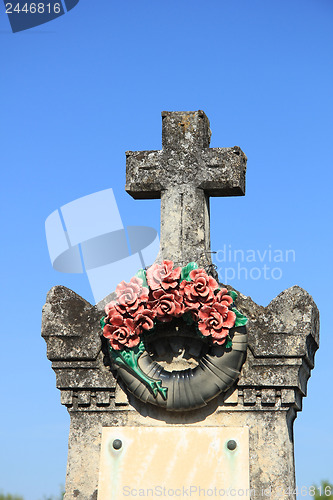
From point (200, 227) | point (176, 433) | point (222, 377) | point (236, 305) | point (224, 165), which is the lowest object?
point (176, 433)

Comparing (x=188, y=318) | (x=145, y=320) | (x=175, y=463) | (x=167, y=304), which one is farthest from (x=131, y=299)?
(x=175, y=463)

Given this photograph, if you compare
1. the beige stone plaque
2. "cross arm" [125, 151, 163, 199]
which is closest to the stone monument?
the beige stone plaque

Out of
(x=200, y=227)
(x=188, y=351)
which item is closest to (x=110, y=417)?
(x=188, y=351)

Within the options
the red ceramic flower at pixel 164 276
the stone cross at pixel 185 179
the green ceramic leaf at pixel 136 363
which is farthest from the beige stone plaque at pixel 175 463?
the stone cross at pixel 185 179

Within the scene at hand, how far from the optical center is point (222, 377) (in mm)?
7461

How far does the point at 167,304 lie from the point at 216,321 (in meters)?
0.47

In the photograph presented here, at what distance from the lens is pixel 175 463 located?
747 cm

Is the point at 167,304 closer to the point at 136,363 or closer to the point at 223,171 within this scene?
the point at 136,363

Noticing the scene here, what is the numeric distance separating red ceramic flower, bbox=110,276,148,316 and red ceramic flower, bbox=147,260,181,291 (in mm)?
105

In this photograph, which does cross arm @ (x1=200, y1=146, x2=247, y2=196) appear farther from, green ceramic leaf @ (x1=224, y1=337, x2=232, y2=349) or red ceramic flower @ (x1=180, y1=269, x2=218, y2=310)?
green ceramic leaf @ (x1=224, y1=337, x2=232, y2=349)

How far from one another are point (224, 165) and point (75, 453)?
3061 millimetres

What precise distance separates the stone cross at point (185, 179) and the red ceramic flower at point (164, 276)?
0.26 m

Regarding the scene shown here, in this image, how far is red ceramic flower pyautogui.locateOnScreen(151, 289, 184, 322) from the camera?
752cm

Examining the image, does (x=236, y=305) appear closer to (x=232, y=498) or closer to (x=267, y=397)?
(x=267, y=397)
